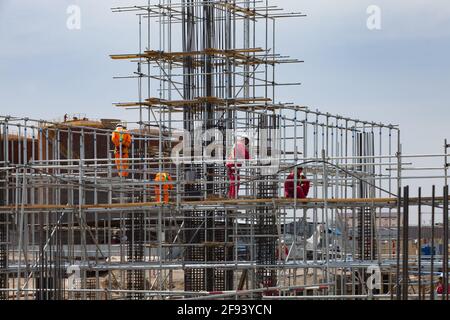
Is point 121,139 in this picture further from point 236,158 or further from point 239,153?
point 236,158

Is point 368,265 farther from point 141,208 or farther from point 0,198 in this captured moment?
point 0,198

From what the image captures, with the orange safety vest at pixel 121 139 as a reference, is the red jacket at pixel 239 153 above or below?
below

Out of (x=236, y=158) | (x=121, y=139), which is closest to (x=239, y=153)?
(x=236, y=158)

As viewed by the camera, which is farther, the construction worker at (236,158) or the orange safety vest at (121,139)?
the orange safety vest at (121,139)

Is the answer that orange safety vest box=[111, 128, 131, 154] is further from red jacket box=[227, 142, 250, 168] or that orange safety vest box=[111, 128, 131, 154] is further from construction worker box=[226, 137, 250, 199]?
red jacket box=[227, 142, 250, 168]

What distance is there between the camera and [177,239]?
3117 centimetres

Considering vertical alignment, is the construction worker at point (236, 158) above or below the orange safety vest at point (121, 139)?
below

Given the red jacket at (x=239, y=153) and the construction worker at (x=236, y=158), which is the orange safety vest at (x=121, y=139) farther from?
the red jacket at (x=239, y=153)

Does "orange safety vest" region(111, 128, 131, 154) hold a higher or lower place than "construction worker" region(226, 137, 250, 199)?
higher

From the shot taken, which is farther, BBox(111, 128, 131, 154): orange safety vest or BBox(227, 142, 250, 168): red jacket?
BBox(111, 128, 131, 154): orange safety vest

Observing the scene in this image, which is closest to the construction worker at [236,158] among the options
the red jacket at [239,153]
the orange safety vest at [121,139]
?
the red jacket at [239,153]

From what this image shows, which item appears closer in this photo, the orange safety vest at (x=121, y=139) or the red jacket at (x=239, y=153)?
the red jacket at (x=239, y=153)

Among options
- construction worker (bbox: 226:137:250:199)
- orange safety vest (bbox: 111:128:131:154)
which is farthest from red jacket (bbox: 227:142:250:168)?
orange safety vest (bbox: 111:128:131:154)

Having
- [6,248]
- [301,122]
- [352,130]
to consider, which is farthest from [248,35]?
[6,248]
